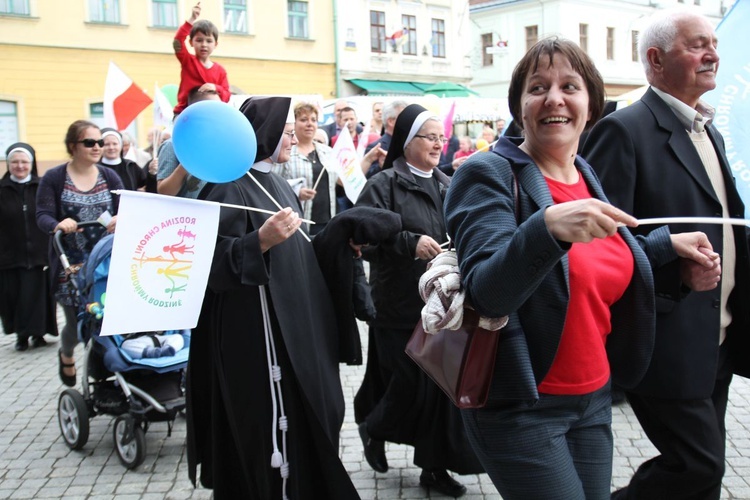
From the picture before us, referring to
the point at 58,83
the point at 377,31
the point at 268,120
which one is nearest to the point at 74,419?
the point at 268,120

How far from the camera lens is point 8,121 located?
25.9 m

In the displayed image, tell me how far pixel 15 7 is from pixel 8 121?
11.5 ft

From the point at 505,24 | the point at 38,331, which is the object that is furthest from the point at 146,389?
the point at 505,24

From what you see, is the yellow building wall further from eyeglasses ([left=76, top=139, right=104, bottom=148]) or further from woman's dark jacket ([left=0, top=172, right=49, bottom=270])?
eyeglasses ([left=76, top=139, right=104, bottom=148])

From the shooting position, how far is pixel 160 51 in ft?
92.5

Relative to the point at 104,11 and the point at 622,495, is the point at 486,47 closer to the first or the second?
the point at 104,11

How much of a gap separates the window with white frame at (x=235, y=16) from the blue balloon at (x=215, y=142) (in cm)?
2784

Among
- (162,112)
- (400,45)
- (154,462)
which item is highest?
(400,45)

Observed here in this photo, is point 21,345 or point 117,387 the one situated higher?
point 117,387

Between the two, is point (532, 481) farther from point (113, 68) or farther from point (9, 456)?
point (113, 68)

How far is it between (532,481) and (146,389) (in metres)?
3.35

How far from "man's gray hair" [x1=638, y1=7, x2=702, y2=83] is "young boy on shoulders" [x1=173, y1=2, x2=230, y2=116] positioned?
495 centimetres

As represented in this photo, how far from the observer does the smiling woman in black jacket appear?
852cm

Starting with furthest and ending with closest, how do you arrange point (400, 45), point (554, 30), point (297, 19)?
point (554, 30) → point (400, 45) → point (297, 19)
